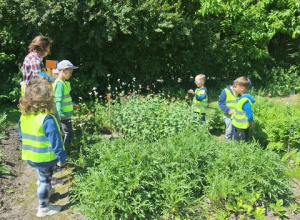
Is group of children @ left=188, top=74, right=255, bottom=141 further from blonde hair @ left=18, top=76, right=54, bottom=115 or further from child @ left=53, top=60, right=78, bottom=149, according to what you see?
blonde hair @ left=18, top=76, right=54, bottom=115

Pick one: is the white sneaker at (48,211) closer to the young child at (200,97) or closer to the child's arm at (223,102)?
the young child at (200,97)

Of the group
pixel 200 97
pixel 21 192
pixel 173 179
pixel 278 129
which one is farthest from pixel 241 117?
pixel 21 192

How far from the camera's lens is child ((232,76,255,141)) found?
440 centimetres

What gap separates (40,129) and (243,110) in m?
2.98

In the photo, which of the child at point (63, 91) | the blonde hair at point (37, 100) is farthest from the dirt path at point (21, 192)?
the blonde hair at point (37, 100)

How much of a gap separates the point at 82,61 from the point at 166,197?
658 centimetres

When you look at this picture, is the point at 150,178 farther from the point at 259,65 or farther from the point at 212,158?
the point at 259,65

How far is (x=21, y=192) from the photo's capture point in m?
3.79

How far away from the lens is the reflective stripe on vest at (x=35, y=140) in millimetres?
3056

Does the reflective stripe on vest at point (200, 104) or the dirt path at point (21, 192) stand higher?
the reflective stripe on vest at point (200, 104)

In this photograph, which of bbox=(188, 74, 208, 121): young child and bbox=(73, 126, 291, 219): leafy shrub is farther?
bbox=(188, 74, 208, 121): young child

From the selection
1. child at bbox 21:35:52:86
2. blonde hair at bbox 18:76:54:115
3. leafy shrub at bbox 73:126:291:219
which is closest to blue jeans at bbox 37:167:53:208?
leafy shrub at bbox 73:126:291:219

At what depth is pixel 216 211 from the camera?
127 inches

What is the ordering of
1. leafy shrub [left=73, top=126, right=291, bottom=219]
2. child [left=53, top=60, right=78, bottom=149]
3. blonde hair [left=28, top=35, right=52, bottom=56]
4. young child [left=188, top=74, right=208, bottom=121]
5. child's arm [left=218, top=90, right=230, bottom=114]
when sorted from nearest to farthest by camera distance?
leafy shrub [left=73, top=126, right=291, bottom=219] → blonde hair [left=28, top=35, right=52, bottom=56] → child [left=53, top=60, right=78, bottom=149] → child's arm [left=218, top=90, right=230, bottom=114] → young child [left=188, top=74, right=208, bottom=121]
